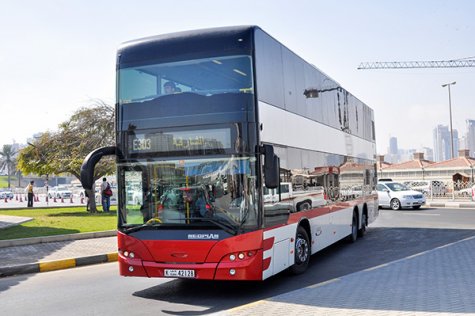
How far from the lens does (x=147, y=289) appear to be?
807cm

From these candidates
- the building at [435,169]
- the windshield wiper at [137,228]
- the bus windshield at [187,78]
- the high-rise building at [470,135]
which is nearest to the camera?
the bus windshield at [187,78]

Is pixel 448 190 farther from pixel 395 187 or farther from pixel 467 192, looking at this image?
pixel 395 187

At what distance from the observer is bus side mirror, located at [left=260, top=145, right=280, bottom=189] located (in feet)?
22.9

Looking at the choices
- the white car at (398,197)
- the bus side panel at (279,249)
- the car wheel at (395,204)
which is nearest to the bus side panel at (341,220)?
the bus side panel at (279,249)

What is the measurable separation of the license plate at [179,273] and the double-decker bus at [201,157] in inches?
0.6

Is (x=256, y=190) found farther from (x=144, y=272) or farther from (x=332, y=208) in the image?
(x=332, y=208)

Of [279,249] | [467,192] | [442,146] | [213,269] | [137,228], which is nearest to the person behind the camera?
[213,269]

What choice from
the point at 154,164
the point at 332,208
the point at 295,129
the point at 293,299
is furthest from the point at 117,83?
the point at 332,208

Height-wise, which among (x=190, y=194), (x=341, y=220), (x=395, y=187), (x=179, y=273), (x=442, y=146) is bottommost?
(x=179, y=273)

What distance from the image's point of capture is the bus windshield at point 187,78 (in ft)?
23.1

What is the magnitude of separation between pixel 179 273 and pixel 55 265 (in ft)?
14.8

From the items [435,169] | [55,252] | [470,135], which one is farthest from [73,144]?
[470,135]

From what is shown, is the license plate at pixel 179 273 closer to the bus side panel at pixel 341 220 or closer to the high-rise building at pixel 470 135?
the bus side panel at pixel 341 220

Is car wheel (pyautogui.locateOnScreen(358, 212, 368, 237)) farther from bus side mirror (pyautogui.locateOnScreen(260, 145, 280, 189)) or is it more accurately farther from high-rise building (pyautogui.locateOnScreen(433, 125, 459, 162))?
high-rise building (pyautogui.locateOnScreen(433, 125, 459, 162))
